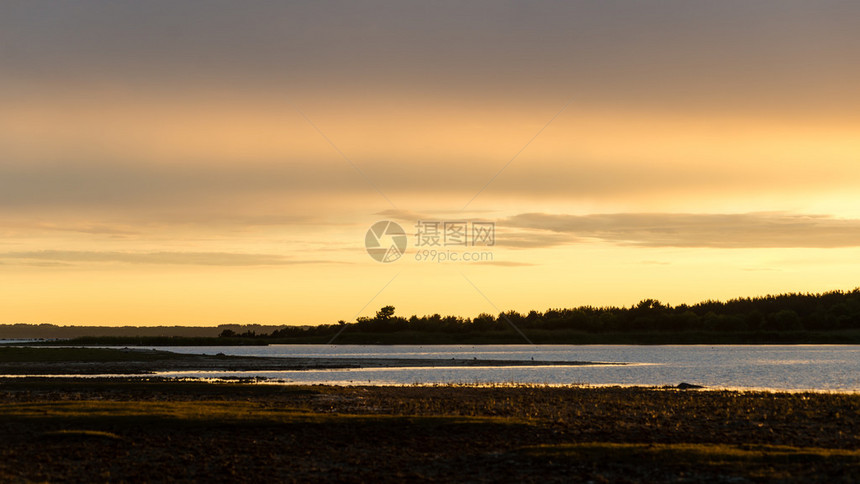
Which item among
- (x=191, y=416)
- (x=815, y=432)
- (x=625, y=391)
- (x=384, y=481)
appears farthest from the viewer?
(x=625, y=391)

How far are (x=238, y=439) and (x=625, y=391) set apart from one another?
34.5m

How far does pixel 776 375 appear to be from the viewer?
8606 centimetres

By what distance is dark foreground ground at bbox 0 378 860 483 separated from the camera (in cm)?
2645

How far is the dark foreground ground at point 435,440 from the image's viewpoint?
26453 millimetres

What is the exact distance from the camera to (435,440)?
3306 centimetres

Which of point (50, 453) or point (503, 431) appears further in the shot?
point (503, 431)

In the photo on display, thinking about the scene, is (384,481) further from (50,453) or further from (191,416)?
(191,416)

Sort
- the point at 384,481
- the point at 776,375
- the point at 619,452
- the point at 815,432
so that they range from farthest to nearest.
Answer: the point at 776,375, the point at 815,432, the point at 619,452, the point at 384,481

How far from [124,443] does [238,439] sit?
4652 millimetres

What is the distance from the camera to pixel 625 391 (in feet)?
193

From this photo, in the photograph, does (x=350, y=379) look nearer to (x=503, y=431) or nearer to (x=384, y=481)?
(x=503, y=431)

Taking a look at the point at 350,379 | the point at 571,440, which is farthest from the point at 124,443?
the point at 350,379

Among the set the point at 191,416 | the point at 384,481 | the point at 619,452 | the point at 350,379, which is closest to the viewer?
the point at 384,481

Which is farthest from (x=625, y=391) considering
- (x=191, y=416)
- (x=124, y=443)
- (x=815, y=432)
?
(x=124, y=443)
